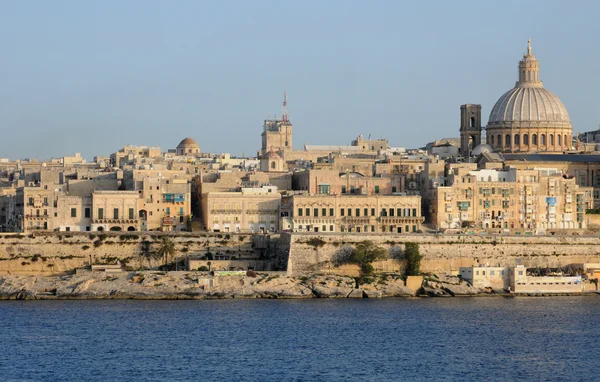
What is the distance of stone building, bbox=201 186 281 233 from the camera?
7544 cm

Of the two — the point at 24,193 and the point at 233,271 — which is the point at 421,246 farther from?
the point at 24,193

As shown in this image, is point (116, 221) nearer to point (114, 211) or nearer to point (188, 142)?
point (114, 211)

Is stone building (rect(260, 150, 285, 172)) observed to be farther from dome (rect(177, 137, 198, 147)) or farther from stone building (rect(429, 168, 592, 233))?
dome (rect(177, 137, 198, 147))

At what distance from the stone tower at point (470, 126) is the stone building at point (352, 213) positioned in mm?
23471

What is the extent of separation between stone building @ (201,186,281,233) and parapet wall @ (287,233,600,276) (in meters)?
4.96

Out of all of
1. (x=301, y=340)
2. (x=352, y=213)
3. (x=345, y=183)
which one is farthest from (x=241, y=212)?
(x=301, y=340)

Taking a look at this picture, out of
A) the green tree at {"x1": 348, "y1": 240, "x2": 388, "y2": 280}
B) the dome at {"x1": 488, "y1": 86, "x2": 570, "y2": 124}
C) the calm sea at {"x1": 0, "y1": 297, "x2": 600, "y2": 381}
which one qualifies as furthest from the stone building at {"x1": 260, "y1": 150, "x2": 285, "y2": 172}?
the calm sea at {"x1": 0, "y1": 297, "x2": 600, "y2": 381}

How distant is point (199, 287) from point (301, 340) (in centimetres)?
1399

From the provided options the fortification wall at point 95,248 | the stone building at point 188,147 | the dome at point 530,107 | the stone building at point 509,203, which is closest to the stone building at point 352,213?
the stone building at point 509,203

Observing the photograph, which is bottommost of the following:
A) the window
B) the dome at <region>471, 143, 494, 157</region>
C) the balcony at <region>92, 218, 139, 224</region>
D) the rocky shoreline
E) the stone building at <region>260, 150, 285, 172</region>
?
the rocky shoreline

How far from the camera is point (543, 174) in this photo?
266 feet

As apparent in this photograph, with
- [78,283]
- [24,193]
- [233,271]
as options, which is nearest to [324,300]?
[233,271]

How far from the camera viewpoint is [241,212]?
7569cm

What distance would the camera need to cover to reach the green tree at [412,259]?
69.8 meters
